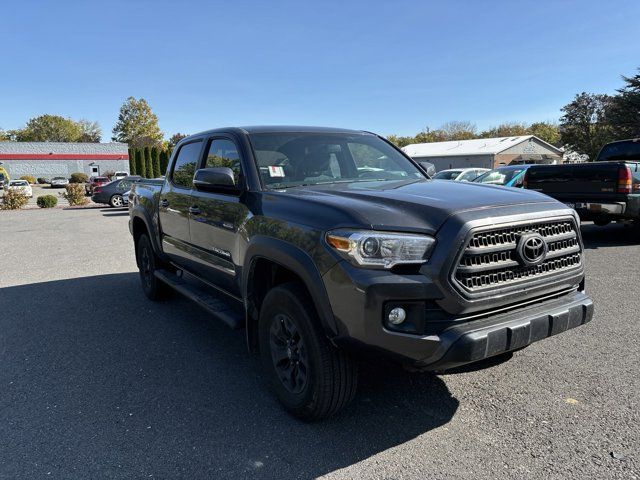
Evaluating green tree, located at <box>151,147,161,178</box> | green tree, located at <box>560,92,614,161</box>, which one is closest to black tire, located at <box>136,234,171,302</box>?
green tree, located at <box>151,147,161,178</box>

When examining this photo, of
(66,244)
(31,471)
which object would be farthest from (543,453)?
(66,244)

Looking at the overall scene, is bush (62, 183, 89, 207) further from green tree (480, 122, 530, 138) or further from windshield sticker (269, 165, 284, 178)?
green tree (480, 122, 530, 138)

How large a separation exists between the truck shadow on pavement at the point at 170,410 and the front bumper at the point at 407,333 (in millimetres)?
393

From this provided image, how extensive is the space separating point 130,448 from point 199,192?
225 centimetres

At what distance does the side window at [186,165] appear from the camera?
15.6 feet

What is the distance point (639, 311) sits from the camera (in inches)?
200

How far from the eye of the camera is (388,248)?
253cm

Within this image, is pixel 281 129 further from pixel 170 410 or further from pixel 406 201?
pixel 170 410

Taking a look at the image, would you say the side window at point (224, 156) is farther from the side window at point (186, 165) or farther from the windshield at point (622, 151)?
the windshield at point (622, 151)

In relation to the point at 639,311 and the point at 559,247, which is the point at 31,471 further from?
the point at 639,311

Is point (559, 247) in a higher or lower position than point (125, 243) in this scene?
higher

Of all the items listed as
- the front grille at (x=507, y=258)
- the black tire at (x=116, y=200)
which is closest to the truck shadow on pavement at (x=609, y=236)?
the front grille at (x=507, y=258)

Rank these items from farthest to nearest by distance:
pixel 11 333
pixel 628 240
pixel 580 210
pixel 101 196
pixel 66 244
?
1. pixel 101 196
2. pixel 66 244
3. pixel 628 240
4. pixel 580 210
5. pixel 11 333

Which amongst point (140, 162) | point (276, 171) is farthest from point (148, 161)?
point (276, 171)
